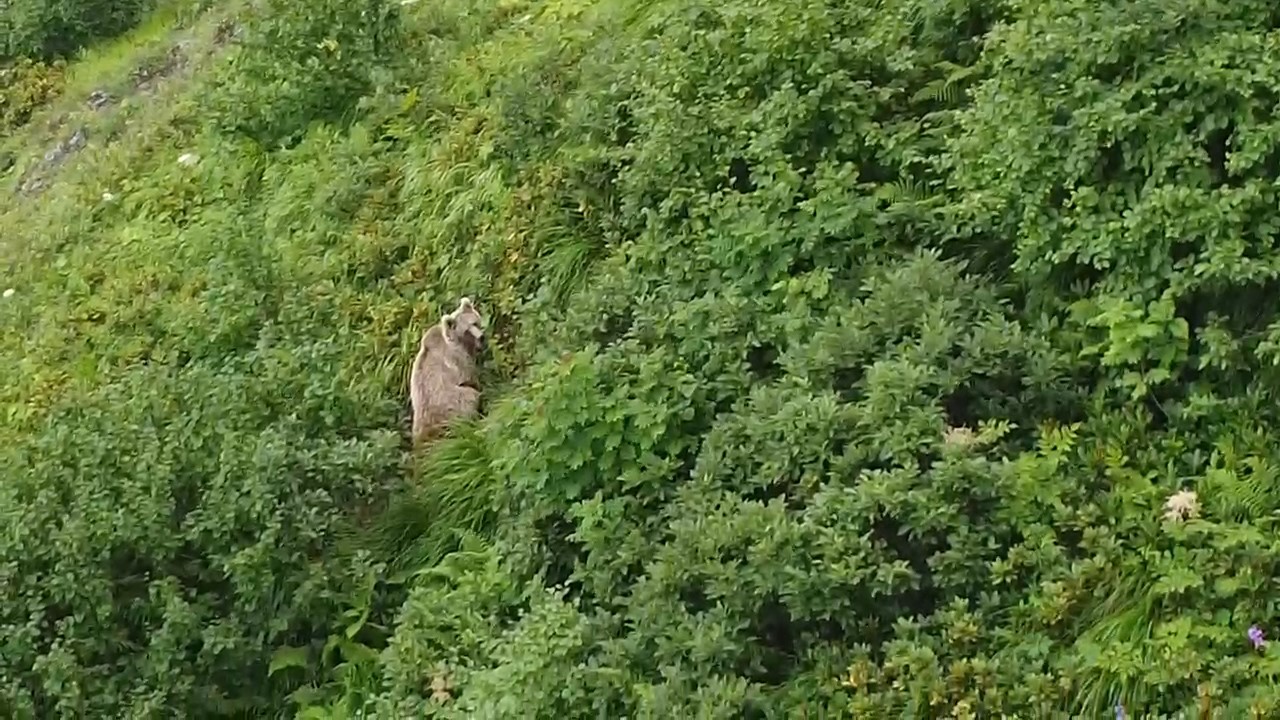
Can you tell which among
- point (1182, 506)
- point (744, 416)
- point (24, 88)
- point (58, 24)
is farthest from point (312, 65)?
point (58, 24)

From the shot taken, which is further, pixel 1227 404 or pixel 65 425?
pixel 65 425

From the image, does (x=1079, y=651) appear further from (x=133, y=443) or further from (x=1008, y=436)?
(x=133, y=443)

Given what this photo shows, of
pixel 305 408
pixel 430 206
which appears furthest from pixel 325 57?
pixel 305 408

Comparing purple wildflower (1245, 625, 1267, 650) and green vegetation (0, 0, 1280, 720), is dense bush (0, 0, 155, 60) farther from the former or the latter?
purple wildflower (1245, 625, 1267, 650)

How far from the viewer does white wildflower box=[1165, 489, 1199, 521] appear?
3.86m

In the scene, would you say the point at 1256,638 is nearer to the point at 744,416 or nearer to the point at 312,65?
the point at 744,416

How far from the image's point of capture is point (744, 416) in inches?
180

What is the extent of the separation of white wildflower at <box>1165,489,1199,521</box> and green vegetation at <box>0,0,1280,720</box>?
1.5 inches

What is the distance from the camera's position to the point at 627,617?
4.32 metres

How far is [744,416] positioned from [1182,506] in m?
1.43

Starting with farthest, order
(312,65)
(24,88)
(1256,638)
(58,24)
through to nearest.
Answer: (58,24) → (24,88) → (312,65) → (1256,638)

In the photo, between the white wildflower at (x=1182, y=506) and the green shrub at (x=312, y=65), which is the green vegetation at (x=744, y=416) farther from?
the green shrub at (x=312, y=65)

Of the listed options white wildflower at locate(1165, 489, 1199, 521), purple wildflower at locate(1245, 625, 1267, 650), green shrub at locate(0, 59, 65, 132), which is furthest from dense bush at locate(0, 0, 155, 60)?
purple wildflower at locate(1245, 625, 1267, 650)

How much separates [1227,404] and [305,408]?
3554 millimetres
